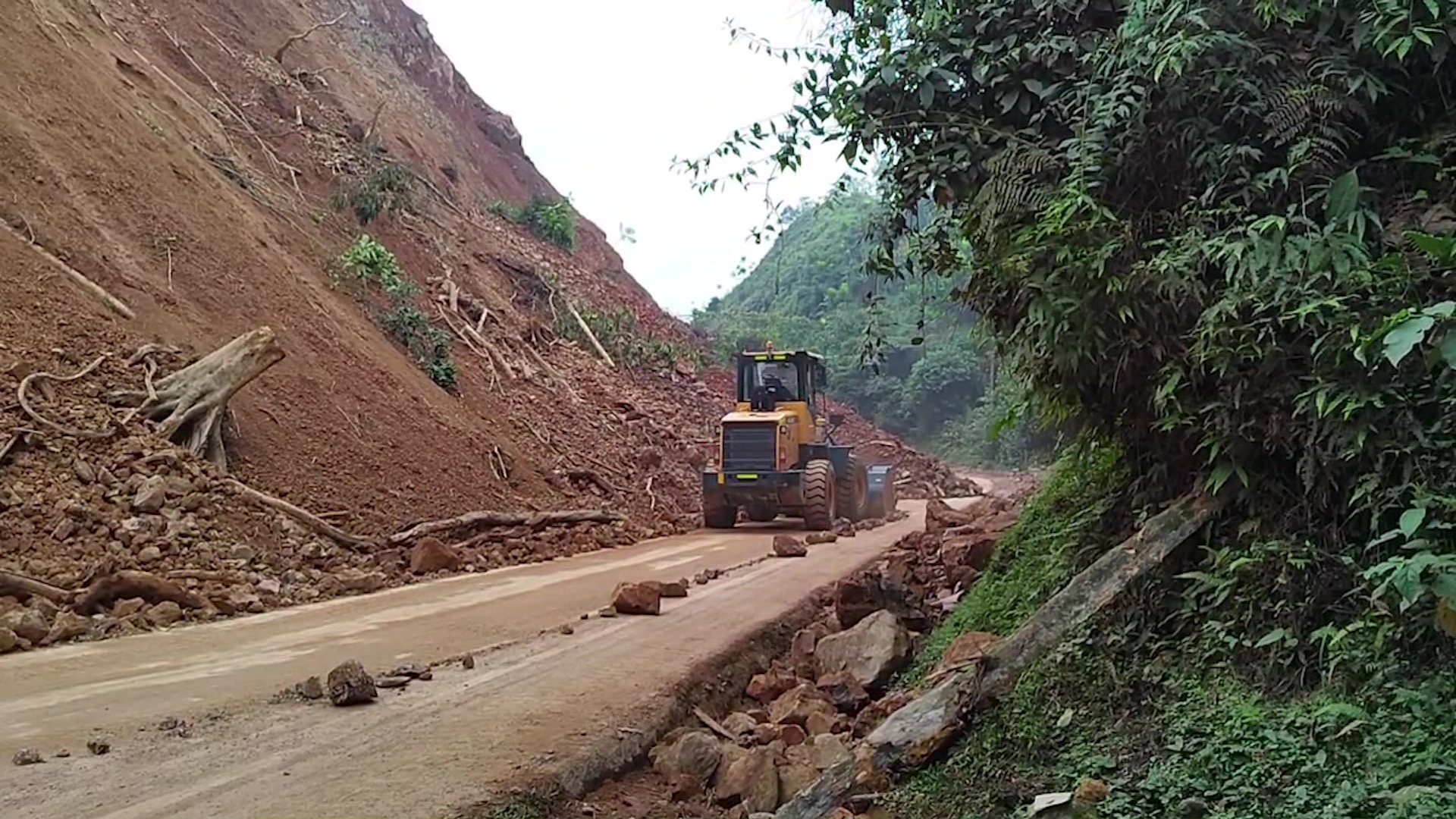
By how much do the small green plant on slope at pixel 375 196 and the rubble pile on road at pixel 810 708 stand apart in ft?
50.2

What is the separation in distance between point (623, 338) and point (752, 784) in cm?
2333

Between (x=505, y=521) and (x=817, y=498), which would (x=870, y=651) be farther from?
(x=817, y=498)

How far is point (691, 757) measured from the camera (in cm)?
496

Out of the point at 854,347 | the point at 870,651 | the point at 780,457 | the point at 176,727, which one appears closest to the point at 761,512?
the point at 780,457

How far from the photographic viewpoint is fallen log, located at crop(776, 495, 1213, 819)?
4.31 m

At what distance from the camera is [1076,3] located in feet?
17.4

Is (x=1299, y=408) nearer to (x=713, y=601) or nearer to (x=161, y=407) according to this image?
(x=713, y=601)

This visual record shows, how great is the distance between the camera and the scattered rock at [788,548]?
12633mm

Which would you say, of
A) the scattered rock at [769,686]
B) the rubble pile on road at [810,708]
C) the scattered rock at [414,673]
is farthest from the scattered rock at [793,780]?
the scattered rock at [414,673]

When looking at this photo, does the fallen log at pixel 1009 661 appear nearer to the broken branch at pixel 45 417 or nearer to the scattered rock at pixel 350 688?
the scattered rock at pixel 350 688

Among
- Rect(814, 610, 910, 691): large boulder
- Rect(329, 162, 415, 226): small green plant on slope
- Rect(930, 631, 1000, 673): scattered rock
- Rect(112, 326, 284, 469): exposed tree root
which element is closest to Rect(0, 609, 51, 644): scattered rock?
Rect(112, 326, 284, 469): exposed tree root

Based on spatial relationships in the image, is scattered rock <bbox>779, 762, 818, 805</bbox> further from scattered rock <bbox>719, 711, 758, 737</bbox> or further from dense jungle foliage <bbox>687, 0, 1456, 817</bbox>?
scattered rock <bbox>719, 711, 758, 737</bbox>

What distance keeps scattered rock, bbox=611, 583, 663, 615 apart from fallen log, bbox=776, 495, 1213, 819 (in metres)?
3.89

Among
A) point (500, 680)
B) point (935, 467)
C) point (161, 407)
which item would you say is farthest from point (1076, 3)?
point (935, 467)
